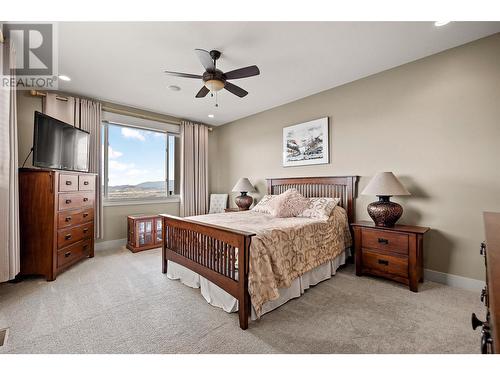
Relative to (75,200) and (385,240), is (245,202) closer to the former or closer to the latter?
(385,240)

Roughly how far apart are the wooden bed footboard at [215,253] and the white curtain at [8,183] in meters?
1.50

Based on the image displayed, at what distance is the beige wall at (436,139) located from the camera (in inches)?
88.8

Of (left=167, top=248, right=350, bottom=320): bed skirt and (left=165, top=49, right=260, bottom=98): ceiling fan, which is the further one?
(left=165, top=49, right=260, bottom=98): ceiling fan

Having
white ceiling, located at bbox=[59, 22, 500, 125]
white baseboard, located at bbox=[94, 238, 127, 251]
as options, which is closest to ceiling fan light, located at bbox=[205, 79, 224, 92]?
white ceiling, located at bbox=[59, 22, 500, 125]

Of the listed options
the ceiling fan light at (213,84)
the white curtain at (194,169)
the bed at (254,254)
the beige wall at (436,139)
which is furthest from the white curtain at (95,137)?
the beige wall at (436,139)

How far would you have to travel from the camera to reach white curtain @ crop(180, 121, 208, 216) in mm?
4793

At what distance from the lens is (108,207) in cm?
400

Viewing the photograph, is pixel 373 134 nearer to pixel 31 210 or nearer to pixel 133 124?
pixel 133 124

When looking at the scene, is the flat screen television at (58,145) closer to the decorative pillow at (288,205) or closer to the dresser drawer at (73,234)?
the dresser drawer at (73,234)

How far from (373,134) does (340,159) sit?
558 millimetres

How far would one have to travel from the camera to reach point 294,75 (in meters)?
3.00

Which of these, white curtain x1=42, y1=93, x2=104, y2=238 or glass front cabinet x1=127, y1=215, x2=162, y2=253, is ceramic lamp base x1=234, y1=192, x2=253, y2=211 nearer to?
glass front cabinet x1=127, y1=215, x2=162, y2=253

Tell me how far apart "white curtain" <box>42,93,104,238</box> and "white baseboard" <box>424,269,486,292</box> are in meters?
4.90

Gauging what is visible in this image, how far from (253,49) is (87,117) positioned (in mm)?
3064
